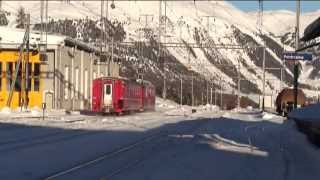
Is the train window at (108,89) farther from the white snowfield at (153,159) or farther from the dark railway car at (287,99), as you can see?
the white snowfield at (153,159)

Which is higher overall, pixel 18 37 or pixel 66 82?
pixel 18 37

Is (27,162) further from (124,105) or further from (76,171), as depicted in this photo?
(124,105)

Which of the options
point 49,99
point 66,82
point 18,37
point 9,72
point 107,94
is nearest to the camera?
point 107,94

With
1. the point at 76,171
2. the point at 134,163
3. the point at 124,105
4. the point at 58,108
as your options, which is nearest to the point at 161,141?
the point at 134,163

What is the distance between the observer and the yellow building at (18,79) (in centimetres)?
8019

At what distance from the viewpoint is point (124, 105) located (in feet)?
231

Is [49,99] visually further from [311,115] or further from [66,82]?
[311,115]

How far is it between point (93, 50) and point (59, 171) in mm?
83677

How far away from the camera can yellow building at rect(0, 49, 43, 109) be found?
80.2 m

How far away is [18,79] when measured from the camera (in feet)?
266

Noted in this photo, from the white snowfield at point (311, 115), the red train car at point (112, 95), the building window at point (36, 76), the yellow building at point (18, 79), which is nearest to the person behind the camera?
the white snowfield at point (311, 115)

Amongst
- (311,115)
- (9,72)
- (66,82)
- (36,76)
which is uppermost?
(9,72)

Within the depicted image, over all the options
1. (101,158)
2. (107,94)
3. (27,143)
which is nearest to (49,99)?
(107,94)

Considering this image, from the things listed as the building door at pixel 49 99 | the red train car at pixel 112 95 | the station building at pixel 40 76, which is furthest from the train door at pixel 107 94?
the building door at pixel 49 99
